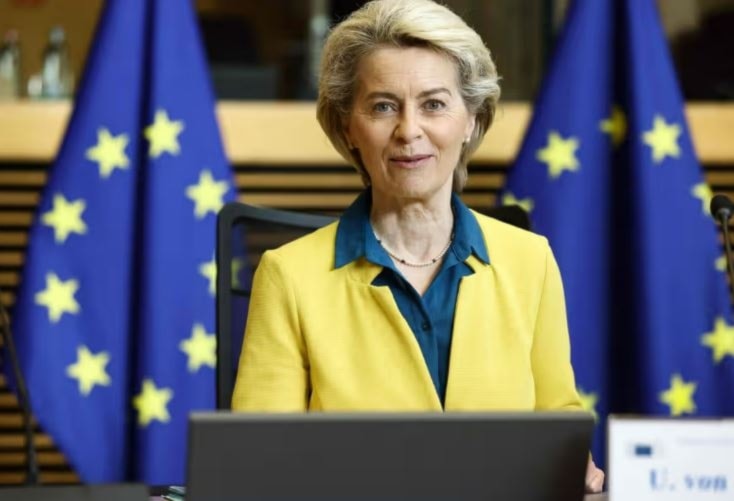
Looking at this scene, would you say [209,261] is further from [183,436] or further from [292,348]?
[292,348]

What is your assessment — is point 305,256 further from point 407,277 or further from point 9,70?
point 9,70

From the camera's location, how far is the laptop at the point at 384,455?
4.32 ft

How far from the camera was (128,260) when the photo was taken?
11.4ft

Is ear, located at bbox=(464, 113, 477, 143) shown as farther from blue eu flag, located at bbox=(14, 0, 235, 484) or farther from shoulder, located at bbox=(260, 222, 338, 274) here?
blue eu flag, located at bbox=(14, 0, 235, 484)

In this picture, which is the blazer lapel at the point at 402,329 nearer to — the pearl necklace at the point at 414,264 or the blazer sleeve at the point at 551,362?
the pearl necklace at the point at 414,264

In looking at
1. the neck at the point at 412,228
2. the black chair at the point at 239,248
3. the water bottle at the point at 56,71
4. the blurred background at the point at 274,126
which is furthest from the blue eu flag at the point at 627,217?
the water bottle at the point at 56,71

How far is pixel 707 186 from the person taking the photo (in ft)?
11.9

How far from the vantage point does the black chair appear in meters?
2.32

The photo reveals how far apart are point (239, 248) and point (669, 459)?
1.29 meters

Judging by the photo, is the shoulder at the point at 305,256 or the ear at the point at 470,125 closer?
the shoulder at the point at 305,256

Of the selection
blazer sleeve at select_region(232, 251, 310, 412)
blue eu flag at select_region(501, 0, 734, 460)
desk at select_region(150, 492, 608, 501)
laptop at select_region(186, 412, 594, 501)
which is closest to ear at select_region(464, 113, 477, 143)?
blazer sleeve at select_region(232, 251, 310, 412)

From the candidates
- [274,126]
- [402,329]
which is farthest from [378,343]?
[274,126]

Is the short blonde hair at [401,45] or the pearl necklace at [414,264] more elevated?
the short blonde hair at [401,45]

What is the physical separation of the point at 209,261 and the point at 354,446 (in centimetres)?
220
